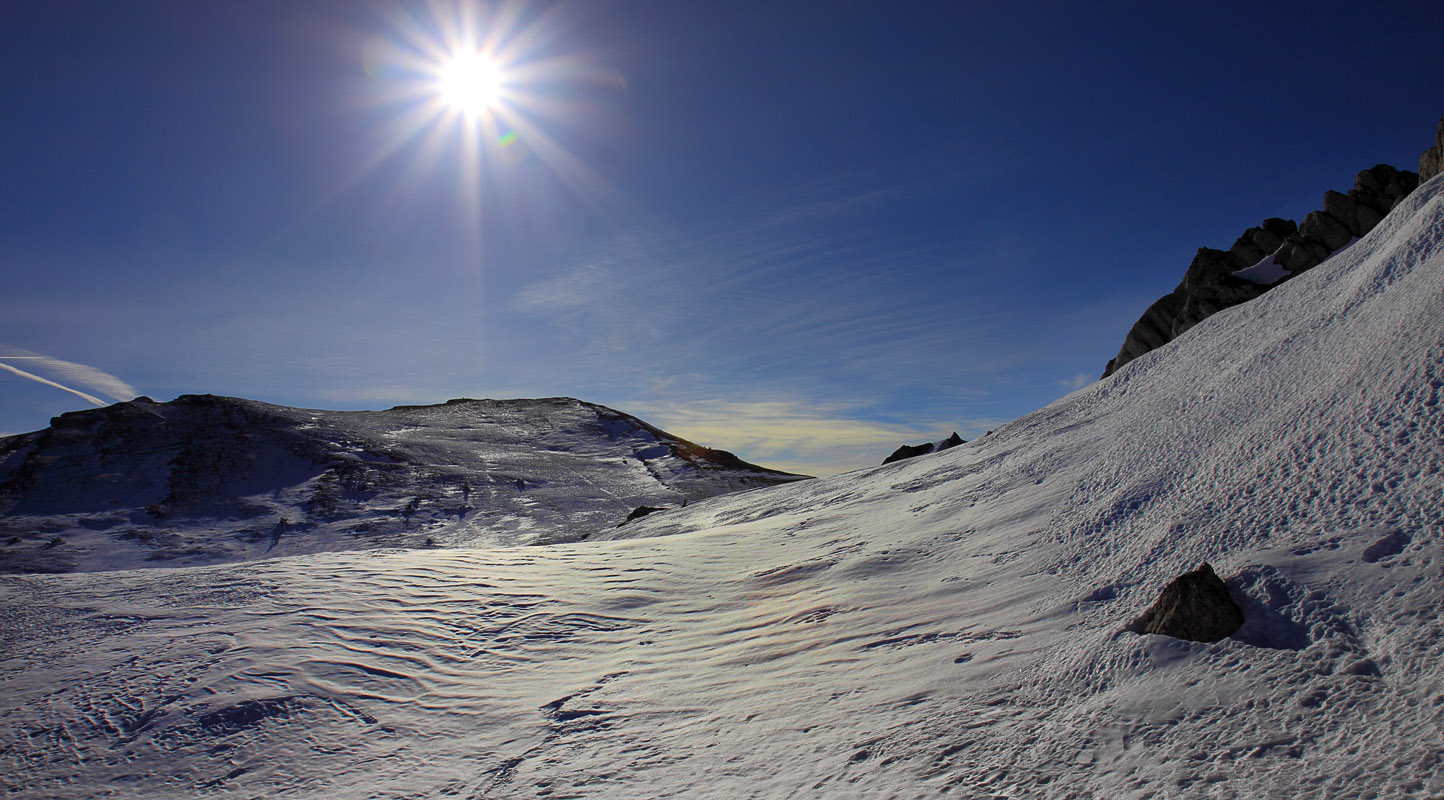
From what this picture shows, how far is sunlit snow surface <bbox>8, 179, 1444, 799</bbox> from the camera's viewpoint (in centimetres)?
509

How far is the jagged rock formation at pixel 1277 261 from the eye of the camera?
25.1 metres

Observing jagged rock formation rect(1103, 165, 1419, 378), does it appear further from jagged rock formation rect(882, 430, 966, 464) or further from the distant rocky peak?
jagged rock formation rect(882, 430, 966, 464)

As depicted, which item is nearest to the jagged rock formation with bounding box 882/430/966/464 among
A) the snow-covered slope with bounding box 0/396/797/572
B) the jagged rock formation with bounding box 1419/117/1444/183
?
the jagged rock formation with bounding box 1419/117/1444/183

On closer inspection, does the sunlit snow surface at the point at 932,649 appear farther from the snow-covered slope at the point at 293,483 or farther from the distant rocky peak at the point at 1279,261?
the snow-covered slope at the point at 293,483

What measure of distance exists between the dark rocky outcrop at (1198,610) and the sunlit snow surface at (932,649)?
174mm

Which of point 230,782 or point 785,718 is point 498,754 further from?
point 785,718

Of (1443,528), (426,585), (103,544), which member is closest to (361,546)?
(103,544)

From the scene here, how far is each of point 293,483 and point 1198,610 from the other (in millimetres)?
78628

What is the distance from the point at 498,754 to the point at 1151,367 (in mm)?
18839

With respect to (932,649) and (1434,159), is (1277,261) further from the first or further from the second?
(932,649)

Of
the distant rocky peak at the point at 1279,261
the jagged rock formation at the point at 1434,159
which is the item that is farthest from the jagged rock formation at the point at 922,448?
the jagged rock formation at the point at 1434,159

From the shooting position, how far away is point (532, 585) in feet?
46.0

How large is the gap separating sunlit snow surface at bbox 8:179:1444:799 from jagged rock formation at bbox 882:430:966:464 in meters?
19.8

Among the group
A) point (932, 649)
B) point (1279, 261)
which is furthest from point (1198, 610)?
point (1279, 261)
